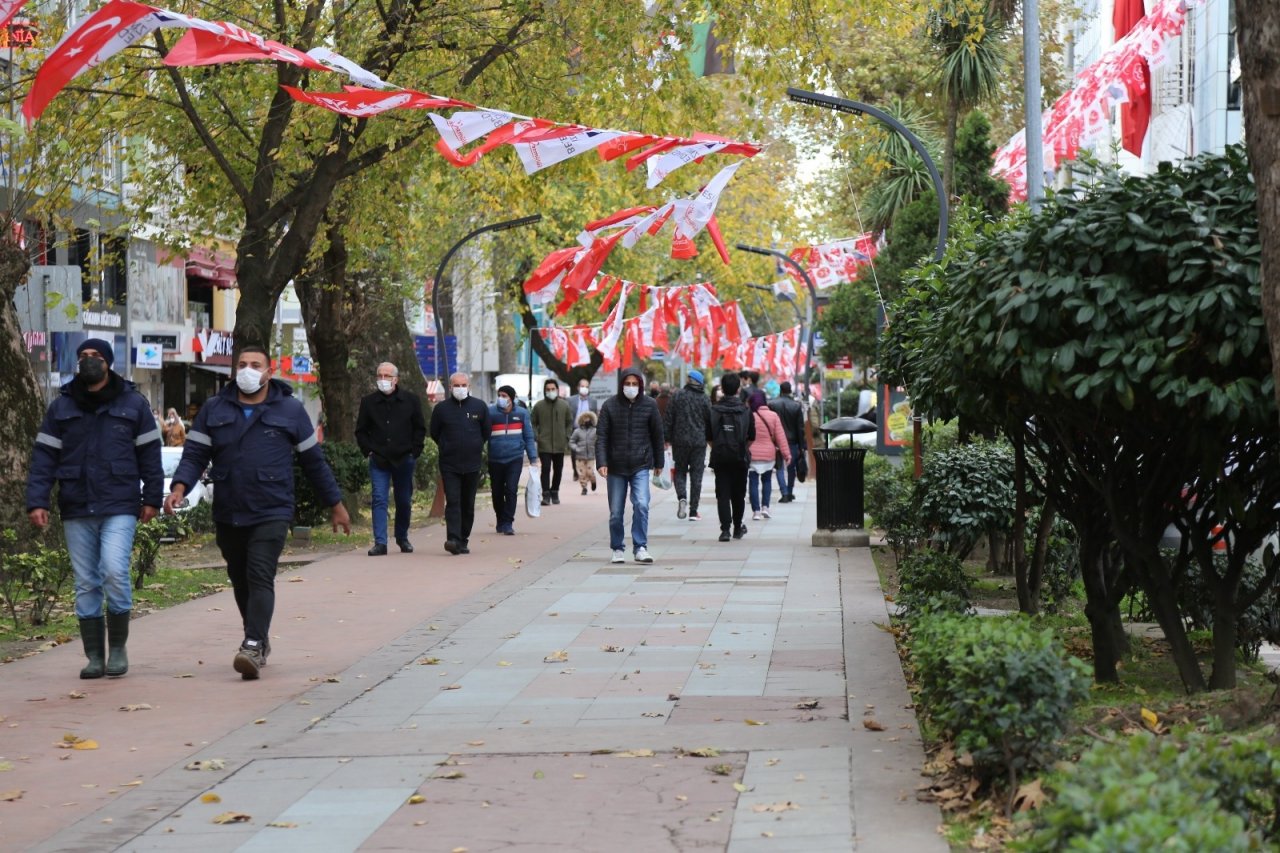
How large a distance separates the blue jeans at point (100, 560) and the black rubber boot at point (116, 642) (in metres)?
0.05

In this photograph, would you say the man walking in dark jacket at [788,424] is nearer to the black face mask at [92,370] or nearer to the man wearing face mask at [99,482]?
the man wearing face mask at [99,482]

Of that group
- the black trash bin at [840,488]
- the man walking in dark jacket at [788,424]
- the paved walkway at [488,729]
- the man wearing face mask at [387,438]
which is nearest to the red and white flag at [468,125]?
the paved walkway at [488,729]

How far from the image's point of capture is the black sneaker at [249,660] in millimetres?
9820

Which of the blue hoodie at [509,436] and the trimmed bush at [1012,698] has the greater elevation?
the blue hoodie at [509,436]

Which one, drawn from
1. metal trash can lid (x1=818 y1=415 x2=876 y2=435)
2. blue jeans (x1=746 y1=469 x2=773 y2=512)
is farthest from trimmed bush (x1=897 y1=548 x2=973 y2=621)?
blue jeans (x1=746 y1=469 x2=773 y2=512)

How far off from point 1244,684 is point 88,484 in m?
6.33

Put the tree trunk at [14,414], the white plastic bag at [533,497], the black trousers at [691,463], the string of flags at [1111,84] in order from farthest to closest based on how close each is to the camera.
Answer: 1. the string of flags at [1111,84]
2. the white plastic bag at [533,497]
3. the black trousers at [691,463]
4. the tree trunk at [14,414]

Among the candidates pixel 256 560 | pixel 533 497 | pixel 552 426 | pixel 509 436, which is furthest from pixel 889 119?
pixel 256 560

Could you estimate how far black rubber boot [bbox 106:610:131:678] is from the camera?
394 inches

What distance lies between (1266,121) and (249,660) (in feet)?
19.8

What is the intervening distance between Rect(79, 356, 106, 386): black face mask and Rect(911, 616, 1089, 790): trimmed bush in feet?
17.6

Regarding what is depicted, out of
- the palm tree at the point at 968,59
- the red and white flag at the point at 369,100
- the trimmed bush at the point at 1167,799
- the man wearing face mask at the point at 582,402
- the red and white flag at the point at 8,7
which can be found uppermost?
the palm tree at the point at 968,59

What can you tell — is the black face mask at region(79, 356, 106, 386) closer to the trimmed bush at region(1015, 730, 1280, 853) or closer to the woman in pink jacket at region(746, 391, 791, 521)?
the trimmed bush at region(1015, 730, 1280, 853)

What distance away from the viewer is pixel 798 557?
17.4m
